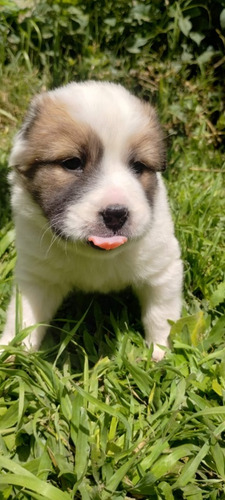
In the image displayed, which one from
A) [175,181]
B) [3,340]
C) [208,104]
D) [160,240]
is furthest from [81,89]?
[208,104]

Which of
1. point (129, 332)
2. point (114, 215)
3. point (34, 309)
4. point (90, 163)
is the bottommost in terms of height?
point (129, 332)

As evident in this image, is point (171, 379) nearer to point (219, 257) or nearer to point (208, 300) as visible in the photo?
point (208, 300)

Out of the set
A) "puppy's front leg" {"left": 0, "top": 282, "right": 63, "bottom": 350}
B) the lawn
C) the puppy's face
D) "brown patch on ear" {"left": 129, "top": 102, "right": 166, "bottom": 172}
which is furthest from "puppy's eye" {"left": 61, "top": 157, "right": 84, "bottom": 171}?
the lawn

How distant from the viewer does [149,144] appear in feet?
8.94

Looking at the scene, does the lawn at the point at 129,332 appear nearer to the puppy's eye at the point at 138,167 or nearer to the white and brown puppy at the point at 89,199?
the white and brown puppy at the point at 89,199

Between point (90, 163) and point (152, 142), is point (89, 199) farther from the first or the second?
point (152, 142)

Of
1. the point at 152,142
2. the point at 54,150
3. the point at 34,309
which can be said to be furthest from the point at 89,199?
the point at 34,309

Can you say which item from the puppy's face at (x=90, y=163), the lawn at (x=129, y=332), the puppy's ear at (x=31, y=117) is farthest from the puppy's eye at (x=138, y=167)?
the lawn at (x=129, y=332)

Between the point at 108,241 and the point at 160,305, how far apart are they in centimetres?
97

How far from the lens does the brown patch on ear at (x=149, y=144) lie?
2645 millimetres

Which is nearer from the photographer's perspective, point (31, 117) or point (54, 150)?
point (54, 150)

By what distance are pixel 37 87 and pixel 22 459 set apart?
4059 mm

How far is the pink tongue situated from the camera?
95.8 inches

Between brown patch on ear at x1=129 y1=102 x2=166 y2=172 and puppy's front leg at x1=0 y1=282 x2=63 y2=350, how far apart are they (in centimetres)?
96
